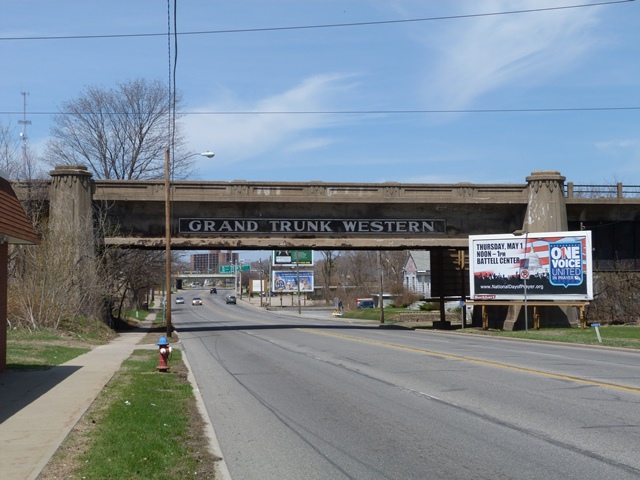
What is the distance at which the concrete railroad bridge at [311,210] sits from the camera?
3434cm

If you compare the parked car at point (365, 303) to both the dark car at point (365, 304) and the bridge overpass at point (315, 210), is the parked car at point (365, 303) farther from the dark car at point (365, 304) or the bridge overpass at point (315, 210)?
the bridge overpass at point (315, 210)

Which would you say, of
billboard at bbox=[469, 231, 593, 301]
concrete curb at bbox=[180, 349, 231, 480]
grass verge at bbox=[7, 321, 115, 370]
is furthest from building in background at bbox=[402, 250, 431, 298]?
concrete curb at bbox=[180, 349, 231, 480]

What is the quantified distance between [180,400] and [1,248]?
4943mm

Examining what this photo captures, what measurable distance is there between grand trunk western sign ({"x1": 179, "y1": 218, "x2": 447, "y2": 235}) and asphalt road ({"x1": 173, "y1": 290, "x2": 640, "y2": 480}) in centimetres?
1667

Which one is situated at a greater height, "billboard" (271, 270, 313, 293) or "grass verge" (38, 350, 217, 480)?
"billboard" (271, 270, 313, 293)

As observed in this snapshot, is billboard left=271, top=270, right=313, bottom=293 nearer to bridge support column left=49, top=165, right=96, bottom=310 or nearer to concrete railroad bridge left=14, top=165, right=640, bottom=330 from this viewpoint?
concrete railroad bridge left=14, top=165, right=640, bottom=330

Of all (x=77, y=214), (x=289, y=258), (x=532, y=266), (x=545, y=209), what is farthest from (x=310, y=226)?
(x=289, y=258)

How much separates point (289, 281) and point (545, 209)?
7652 centimetres

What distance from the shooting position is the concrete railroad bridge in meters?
34.3

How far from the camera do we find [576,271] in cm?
3344

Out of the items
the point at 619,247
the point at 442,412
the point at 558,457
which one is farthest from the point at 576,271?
the point at 558,457

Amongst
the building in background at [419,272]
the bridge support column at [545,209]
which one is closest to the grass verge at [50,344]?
the bridge support column at [545,209]

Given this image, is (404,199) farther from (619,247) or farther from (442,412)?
(442,412)

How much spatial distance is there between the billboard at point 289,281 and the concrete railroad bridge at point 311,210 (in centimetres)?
7253
